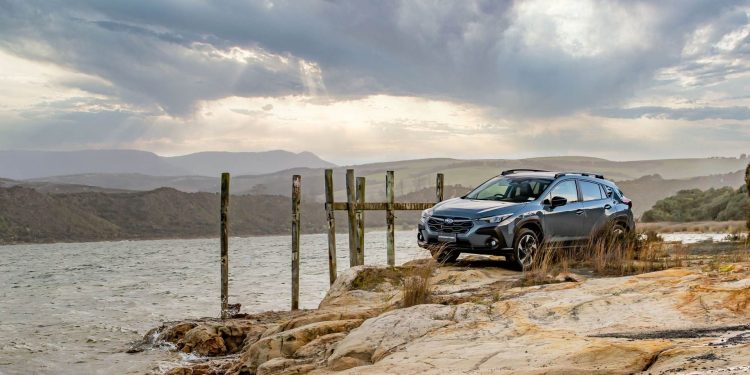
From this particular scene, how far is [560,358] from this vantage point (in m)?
5.38

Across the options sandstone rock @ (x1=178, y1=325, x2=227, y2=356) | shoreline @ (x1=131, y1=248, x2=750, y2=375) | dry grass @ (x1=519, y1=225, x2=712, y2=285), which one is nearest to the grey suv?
dry grass @ (x1=519, y1=225, x2=712, y2=285)

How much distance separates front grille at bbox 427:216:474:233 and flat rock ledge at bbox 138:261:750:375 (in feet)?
6.49

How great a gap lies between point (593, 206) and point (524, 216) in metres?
2.16

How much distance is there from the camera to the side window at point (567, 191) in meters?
13.7

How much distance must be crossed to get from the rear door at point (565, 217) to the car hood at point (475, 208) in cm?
73

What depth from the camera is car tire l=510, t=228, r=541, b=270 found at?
12.9 metres

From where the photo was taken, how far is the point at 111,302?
23375 mm

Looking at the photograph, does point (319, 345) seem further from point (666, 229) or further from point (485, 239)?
point (666, 229)

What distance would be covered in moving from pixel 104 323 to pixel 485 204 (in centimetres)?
1073

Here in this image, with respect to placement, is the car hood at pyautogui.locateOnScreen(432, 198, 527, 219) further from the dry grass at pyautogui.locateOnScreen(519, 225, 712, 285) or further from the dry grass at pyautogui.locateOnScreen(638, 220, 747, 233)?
the dry grass at pyautogui.locateOnScreen(638, 220, 747, 233)

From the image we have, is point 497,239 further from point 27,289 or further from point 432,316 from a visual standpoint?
point 27,289

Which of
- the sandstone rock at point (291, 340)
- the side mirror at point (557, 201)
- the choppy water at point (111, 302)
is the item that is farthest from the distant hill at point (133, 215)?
the sandstone rock at point (291, 340)

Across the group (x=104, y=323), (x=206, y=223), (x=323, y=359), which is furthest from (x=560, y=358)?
(x=206, y=223)

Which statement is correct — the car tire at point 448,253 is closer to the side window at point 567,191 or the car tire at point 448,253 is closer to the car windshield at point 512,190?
the car windshield at point 512,190
